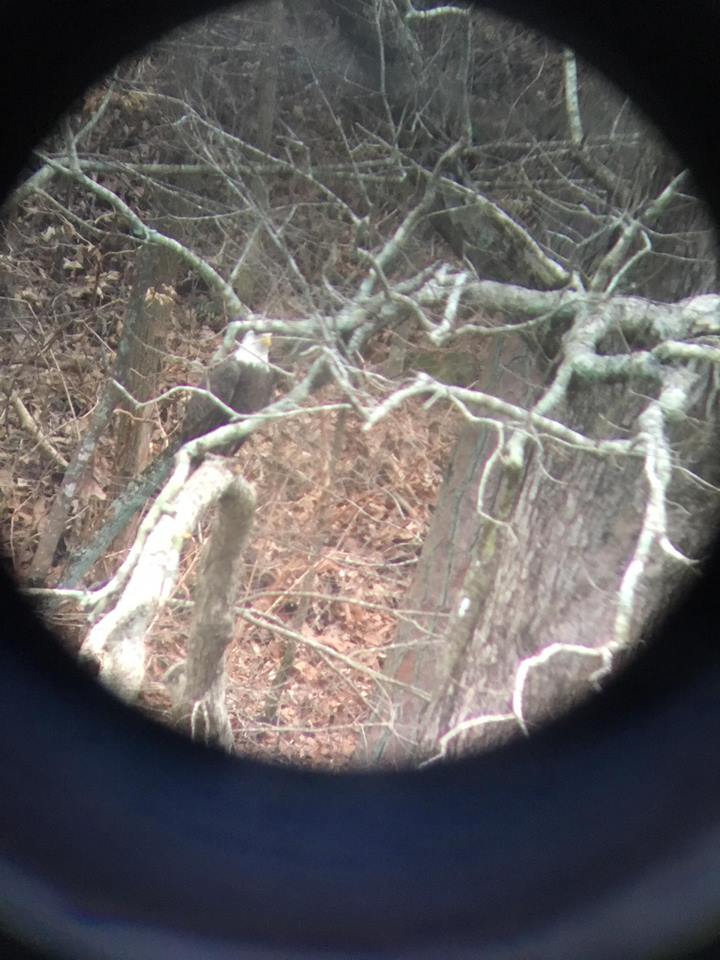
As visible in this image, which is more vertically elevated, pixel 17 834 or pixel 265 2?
pixel 265 2

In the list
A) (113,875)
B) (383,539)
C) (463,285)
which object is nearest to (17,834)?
(113,875)

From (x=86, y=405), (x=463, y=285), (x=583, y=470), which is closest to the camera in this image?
(x=583, y=470)

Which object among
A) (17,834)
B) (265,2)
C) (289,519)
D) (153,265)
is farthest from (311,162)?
(17,834)

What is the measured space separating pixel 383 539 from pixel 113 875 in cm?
163

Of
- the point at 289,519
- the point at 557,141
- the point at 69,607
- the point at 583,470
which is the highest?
the point at 557,141

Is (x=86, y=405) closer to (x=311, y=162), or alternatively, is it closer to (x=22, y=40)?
(x=311, y=162)

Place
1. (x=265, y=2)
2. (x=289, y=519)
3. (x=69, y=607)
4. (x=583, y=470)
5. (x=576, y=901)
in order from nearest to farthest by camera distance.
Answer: (x=576, y=901) < (x=583, y=470) < (x=69, y=607) < (x=265, y=2) < (x=289, y=519)

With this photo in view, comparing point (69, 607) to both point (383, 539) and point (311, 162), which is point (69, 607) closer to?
point (383, 539)

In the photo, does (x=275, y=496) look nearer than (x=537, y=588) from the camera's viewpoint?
No

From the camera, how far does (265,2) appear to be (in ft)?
6.18

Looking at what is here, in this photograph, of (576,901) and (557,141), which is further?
(557,141)

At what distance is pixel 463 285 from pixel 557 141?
18.3 inches

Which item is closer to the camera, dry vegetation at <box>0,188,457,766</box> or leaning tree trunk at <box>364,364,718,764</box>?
leaning tree trunk at <box>364,364,718,764</box>

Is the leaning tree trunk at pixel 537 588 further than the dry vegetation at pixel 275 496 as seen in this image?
No
